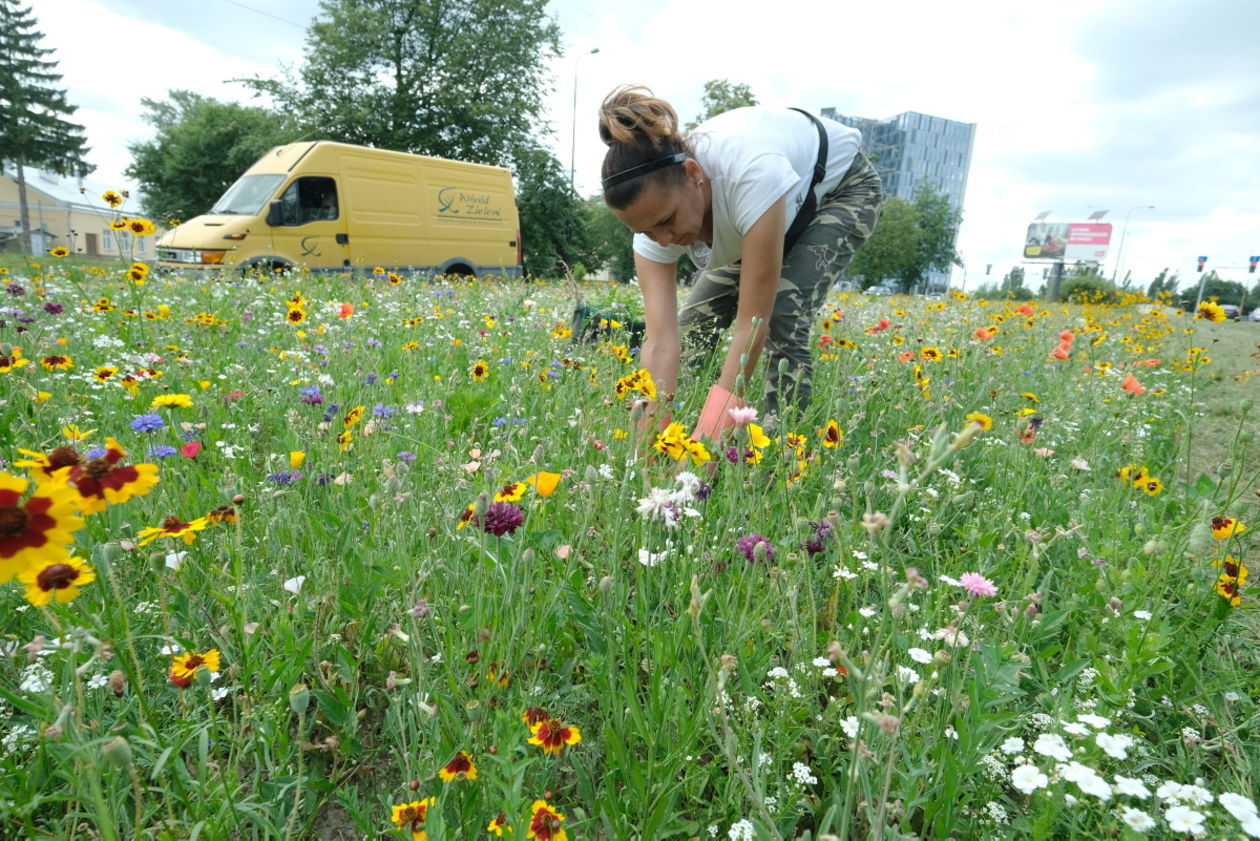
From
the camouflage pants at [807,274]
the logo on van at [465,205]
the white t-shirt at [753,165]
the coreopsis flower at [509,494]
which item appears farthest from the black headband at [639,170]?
the logo on van at [465,205]

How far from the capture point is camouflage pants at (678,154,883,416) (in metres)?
2.84

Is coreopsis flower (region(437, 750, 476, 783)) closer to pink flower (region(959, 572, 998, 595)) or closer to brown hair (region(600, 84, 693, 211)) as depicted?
pink flower (region(959, 572, 998, 595))

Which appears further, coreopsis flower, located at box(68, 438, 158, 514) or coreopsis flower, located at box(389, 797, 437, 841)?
coreopsis flower, located at box(389, 797, 437, 841)

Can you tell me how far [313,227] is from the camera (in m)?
10.6

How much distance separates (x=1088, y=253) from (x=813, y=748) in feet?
235

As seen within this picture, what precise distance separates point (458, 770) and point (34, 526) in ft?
1.94

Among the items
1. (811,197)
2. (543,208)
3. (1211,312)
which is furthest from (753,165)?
(543,208)

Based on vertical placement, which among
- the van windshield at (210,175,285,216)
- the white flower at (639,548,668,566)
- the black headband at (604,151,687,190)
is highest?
the van windshield at (210,175,285,216)

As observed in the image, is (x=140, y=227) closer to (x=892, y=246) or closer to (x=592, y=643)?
(x=592, y=643)

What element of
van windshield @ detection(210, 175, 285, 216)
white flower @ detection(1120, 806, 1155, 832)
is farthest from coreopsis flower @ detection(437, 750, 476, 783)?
van windshield @ detection(210, 175, 285, 216)

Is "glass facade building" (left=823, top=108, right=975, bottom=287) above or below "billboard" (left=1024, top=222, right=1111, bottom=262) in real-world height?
above

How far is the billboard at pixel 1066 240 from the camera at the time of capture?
59250 mm

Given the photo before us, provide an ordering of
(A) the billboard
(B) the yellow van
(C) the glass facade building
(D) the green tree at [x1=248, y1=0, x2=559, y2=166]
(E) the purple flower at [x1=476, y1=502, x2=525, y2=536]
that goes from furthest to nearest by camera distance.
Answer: (C) the glass facade building < (A) the billboard < (D) the green tree at [x1=248, y1=0, x2=559, y2=166] < (B) the yellow van < (E) the purple flower at [x1=476, y1=502, x2=525, y2=536]

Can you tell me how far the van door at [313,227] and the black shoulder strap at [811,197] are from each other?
29.0 feet
